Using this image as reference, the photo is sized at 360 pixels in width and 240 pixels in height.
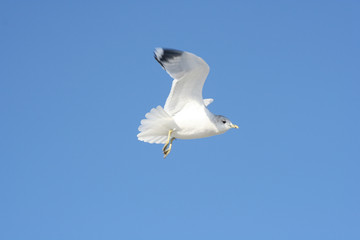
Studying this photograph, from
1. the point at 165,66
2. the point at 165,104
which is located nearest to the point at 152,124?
the point at 165,104

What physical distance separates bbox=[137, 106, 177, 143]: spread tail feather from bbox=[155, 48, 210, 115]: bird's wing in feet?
0.74

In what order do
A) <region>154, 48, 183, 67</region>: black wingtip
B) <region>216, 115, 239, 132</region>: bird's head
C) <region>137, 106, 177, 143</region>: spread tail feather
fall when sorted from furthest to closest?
1. <region>216, 115, 239, 132</region>: bird's head
2. <region>137, 106, 177, 143</region>: spread tail feather
3. <region>154, 48, 183, 67</region>: black wingtip

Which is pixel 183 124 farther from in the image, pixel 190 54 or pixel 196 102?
pixel 190 54

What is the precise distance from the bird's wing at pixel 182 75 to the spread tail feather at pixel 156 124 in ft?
0.74

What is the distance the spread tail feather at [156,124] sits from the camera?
22.2ft

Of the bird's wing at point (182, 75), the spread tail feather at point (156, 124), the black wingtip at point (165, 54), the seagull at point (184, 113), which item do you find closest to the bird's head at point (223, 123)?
the seagull at point (184, 113)

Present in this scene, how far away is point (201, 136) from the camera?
23.3ft

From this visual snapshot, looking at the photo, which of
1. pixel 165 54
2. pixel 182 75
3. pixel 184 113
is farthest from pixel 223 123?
pixel 165 54

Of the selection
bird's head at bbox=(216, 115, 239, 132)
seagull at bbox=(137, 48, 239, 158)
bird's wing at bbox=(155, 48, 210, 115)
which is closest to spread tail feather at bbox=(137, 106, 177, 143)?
seagull at bbox=(137, 48, 239, 158)

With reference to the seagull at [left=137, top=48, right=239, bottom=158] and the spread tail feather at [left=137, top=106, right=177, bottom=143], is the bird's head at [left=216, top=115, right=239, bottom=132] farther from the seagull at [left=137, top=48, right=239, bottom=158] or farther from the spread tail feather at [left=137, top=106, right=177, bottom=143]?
the spread tail feather at [left=137, top=106, right=177, bottom=143]

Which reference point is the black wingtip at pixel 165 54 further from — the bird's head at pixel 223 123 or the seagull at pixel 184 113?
the bird's head at pixel 223 123

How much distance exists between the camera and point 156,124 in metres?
6.90

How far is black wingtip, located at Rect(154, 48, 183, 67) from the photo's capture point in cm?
645

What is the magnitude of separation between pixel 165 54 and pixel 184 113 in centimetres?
96
